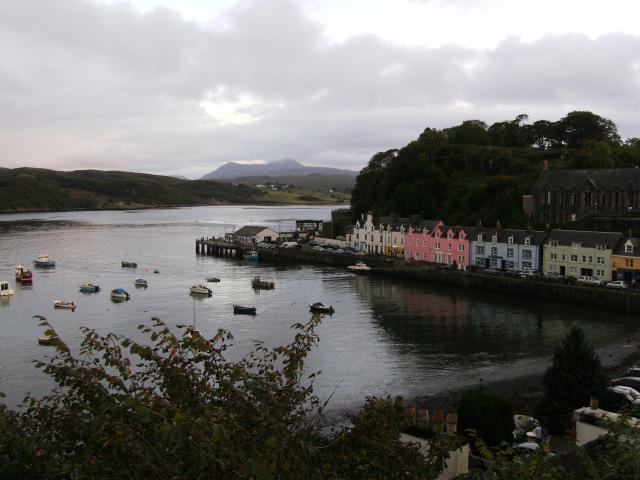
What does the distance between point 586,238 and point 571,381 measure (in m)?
25.4

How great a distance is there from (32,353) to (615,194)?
1715 inches

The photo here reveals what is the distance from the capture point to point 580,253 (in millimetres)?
41719

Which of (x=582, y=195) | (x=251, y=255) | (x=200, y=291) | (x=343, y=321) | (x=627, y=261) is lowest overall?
(x=343, y=321)

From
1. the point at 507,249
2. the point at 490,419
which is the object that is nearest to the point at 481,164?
the point at 507,249

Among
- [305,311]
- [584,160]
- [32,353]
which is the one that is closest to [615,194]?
[584,160]

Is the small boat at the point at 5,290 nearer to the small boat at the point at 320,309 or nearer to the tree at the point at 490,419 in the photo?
the small boat at the point at 320,309

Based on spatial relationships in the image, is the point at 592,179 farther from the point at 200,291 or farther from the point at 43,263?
the point at 43,263

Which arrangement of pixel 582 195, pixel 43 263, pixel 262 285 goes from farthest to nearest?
pixel 43 263
pixel 582 195
pixel 262 285

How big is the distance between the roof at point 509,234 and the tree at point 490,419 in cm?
3074

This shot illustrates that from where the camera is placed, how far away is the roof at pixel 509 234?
44.9 m

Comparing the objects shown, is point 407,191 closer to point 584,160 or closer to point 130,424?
point 584,160

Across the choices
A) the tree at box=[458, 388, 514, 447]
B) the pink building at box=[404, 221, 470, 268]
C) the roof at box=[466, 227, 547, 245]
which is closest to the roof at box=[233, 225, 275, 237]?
the pink building at box=[404, 221, 470, 268]

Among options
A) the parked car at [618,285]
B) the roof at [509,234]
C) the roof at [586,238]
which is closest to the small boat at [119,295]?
the roof at [509,234]

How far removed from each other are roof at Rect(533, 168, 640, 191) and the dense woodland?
3.47 metres
